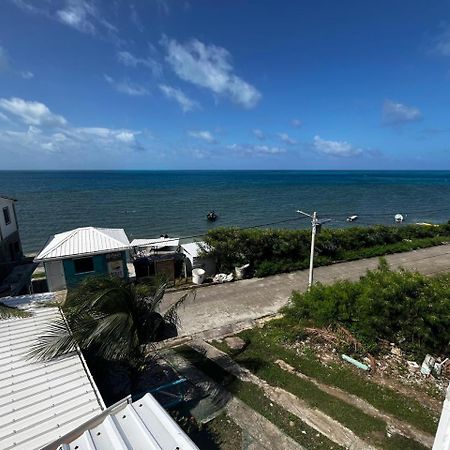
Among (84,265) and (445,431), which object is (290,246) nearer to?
(84,265)

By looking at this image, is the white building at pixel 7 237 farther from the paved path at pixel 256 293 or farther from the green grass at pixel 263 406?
the green grass at pixel 263 406

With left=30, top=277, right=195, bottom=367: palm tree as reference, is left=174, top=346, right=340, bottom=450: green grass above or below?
below

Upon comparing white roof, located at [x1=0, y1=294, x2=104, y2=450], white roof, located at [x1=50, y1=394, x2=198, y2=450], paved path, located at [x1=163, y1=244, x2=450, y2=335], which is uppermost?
white roof, located at [x1=50, y1=394, x2=198, y2=450]

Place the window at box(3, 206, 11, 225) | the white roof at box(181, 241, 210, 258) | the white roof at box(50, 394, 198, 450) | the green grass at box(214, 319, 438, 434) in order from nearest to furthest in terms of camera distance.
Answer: the white roof at box(50, 394, 198, 450) < the green grass at box(214, 319, 438, 434) < the white roof at box(181, 241, 210, 258) < the window at box(3, 206, 11, 225)

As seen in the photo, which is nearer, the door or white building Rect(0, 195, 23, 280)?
the door

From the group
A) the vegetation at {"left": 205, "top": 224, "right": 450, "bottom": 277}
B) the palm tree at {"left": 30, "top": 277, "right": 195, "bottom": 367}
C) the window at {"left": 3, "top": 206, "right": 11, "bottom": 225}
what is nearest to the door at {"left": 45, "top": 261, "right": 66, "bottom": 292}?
the vegetation at {"left": 205, "top": 224, "right": 450, "bottom": 277}

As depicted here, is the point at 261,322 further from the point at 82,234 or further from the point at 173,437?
the point at 82,234

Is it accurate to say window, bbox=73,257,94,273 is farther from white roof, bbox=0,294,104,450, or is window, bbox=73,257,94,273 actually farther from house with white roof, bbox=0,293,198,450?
house with white roof, bbox=0,293,198,450
